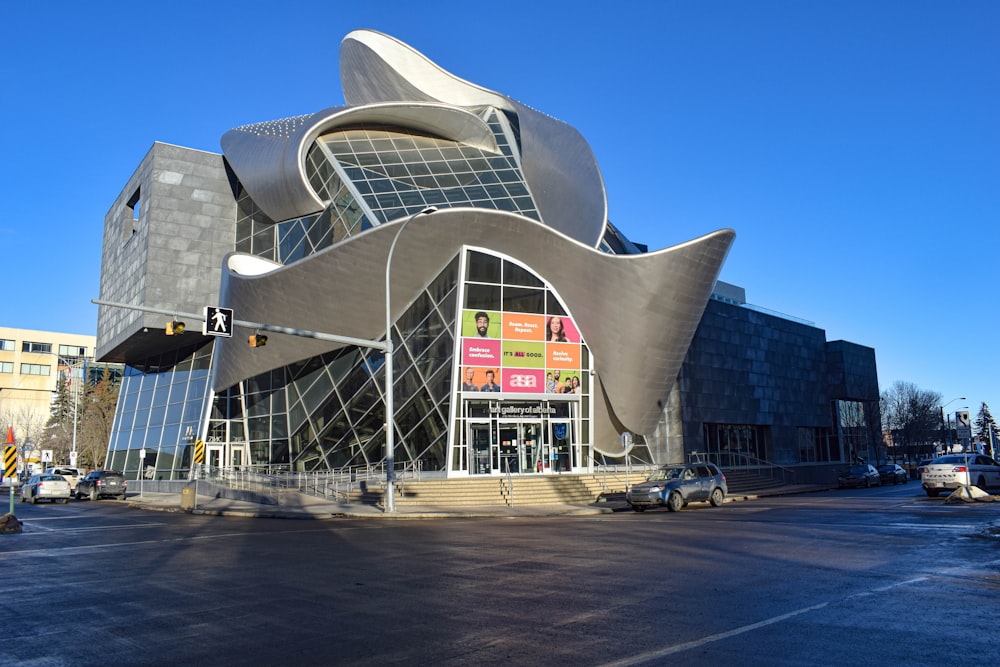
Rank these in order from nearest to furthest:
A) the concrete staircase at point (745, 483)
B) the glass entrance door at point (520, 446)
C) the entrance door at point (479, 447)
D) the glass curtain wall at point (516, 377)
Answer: the entrance door at point (479, 447)
the glass curtain wall at point (516, 377)
the glass entrance door at point (520, 446)
the concrete staircase at point (745, 483)

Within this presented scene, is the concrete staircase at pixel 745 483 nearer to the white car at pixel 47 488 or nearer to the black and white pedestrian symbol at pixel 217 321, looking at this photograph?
the black and white pedestrian symbol at pixel 217 321

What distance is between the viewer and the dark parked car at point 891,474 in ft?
158

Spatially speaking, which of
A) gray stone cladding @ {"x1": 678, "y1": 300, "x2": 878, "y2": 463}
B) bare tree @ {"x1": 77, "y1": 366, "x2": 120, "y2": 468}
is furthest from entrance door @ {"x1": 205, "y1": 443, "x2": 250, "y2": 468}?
bare tree @ {"x1": 77, "y1": 366, "x2": 120, "y2": 468}

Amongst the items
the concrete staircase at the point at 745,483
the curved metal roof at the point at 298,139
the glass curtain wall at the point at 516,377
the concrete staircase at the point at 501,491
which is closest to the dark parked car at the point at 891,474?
the concrete staircase at the point at 745,483

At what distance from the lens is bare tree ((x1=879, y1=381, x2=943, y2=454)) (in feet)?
286

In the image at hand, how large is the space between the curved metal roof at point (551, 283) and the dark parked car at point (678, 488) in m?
9.80

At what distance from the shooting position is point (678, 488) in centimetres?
2608

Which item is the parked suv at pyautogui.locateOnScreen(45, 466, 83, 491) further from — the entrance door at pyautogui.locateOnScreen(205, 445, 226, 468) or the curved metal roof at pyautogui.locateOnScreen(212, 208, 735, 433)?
the curved metal roof at pyautogui.locateOnScreen(212, 208, 735, 433)

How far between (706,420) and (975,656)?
45423 mm

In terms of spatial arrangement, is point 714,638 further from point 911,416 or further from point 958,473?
point 911,416

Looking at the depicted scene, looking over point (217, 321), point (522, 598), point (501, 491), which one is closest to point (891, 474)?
point (501, 491)

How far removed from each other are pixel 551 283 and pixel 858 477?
2314 centimetres

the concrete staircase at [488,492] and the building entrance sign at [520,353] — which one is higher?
the building entrance sign at [520,353]

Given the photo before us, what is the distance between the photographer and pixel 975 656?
6059 millimetres
